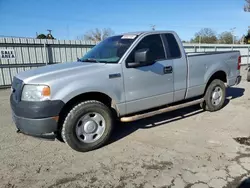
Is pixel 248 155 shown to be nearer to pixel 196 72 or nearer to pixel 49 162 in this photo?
pixel 196 72

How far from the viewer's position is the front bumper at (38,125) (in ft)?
10.3

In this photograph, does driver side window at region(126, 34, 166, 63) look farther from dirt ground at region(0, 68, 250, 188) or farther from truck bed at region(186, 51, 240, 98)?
dirt ground at region(0, 68, 250, 188)

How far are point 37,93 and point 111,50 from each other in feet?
5.66

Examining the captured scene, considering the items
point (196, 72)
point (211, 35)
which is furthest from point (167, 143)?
point (211, 35)

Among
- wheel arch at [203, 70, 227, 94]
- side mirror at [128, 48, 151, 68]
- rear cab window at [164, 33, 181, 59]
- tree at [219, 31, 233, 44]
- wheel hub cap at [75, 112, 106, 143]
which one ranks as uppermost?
tree at [219, 31, 233, 44]

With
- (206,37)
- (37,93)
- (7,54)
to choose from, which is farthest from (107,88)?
(206,37)

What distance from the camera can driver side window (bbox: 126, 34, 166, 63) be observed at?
4086mm

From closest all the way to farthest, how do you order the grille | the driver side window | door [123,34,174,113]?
the grille → door [123,34,174,113] → the driver side window

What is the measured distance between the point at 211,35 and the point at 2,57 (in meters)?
56.3

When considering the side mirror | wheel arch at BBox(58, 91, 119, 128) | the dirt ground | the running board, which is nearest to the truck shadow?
the dirt ground

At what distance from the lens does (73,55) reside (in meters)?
12.5

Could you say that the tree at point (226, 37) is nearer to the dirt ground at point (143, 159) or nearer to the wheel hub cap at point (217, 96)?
the wheel hub cap at point (217, 96)

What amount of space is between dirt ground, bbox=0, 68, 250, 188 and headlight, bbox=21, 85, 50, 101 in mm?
698

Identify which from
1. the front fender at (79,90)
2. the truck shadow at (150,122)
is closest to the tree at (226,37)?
the truck shadow at (150,122)
